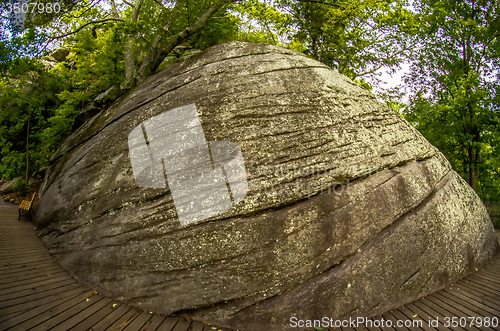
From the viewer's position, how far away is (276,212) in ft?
15.9

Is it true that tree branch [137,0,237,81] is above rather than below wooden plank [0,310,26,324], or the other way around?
above

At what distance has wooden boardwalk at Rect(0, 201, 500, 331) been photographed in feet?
13.5

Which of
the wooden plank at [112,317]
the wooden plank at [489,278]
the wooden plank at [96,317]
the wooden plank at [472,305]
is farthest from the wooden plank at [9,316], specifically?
the wooden plank at [489,278]

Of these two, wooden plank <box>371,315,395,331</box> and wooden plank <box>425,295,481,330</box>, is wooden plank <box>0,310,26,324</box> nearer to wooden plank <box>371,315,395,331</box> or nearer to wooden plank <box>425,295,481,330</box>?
wooden plank <box>371,315,395,331</box>

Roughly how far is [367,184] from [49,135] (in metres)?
11.7

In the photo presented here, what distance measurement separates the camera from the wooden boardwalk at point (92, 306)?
413 cm

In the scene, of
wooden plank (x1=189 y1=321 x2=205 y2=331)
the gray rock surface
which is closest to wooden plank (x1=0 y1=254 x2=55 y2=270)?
wooden plank (x1=189 y1=321 x2=205 y2=331)

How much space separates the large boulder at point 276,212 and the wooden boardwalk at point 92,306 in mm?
200

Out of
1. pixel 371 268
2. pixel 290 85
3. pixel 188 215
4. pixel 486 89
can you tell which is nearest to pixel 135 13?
pixel 290 85

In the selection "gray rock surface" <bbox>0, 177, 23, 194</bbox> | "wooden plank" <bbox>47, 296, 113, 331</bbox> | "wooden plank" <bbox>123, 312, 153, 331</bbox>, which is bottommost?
"wooden plank" <bbox>123, 312, 153, 331</bbox>

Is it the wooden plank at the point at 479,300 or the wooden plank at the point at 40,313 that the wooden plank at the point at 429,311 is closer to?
the wooden plank at the point at 479,300

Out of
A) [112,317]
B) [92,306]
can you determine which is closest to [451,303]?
[112,317]

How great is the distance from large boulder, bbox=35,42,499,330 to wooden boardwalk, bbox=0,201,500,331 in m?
0.20

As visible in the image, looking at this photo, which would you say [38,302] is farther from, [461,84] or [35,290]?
[461,84]
